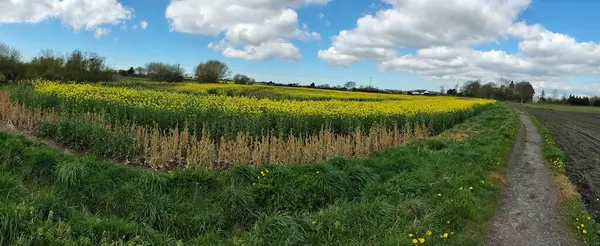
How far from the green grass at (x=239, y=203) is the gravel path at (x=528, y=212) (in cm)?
25

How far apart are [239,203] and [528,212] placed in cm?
525

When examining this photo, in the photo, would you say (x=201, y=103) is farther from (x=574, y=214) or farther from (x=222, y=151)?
(x=574, y=214)

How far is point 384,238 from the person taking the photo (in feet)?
18.0

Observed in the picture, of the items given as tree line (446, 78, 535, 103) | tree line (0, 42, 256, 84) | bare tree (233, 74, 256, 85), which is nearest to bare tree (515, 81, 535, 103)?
tree line (446, 78, 535, 103)

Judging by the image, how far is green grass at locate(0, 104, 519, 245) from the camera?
Result: 5344 mm

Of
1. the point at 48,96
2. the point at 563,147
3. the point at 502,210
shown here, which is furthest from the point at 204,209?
the point at 563,147

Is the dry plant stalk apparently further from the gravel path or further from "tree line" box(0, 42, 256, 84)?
Answer: "tree line" box(0, 42, 256, 84)

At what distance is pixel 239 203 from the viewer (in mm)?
7004

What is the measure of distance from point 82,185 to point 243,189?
2862mm

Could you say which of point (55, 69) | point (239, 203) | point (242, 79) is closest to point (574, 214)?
point (239, 203)

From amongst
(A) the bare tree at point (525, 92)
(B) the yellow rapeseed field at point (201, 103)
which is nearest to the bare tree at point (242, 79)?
(B) the yellow rapeseed field at point (201, 103)

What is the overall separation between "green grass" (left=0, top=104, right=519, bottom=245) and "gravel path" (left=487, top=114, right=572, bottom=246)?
0.80 ft

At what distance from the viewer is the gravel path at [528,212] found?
19.9 ft

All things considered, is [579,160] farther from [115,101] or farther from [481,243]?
[115,101]
